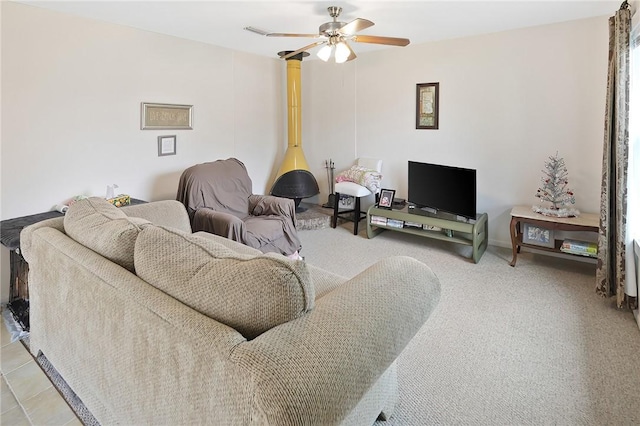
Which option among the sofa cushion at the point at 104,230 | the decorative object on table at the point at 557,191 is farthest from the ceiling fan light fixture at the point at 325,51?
Result: the decorative object on table at the point at 557,191

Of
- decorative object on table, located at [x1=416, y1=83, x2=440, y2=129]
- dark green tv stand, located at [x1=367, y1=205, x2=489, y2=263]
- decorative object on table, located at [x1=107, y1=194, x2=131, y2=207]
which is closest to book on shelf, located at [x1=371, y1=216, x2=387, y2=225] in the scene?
dark green tv stand, located at [x1=367, y1=205, x2=489, y2=263]

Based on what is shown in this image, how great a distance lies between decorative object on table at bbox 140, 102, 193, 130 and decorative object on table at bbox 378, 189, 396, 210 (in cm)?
237

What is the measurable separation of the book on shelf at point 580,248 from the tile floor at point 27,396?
12.2 feet

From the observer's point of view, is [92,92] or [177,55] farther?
[177,55]

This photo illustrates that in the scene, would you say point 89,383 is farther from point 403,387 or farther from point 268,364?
point 403,387

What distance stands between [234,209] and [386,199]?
5.92 feet

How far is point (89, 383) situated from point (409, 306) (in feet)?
4.66

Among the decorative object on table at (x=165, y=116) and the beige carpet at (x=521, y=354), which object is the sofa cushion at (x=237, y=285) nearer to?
the beige carpet at (x=521, y=354)

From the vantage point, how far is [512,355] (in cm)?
224

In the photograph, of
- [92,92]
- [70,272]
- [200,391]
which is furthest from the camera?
[92,92]

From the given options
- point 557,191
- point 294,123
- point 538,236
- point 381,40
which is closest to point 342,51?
point 381,40

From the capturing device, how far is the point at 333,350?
38.5 inches

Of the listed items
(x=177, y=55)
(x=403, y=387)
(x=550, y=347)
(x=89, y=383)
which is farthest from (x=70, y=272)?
(x=177, y=55)

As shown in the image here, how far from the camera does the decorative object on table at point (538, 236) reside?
11.7ft
